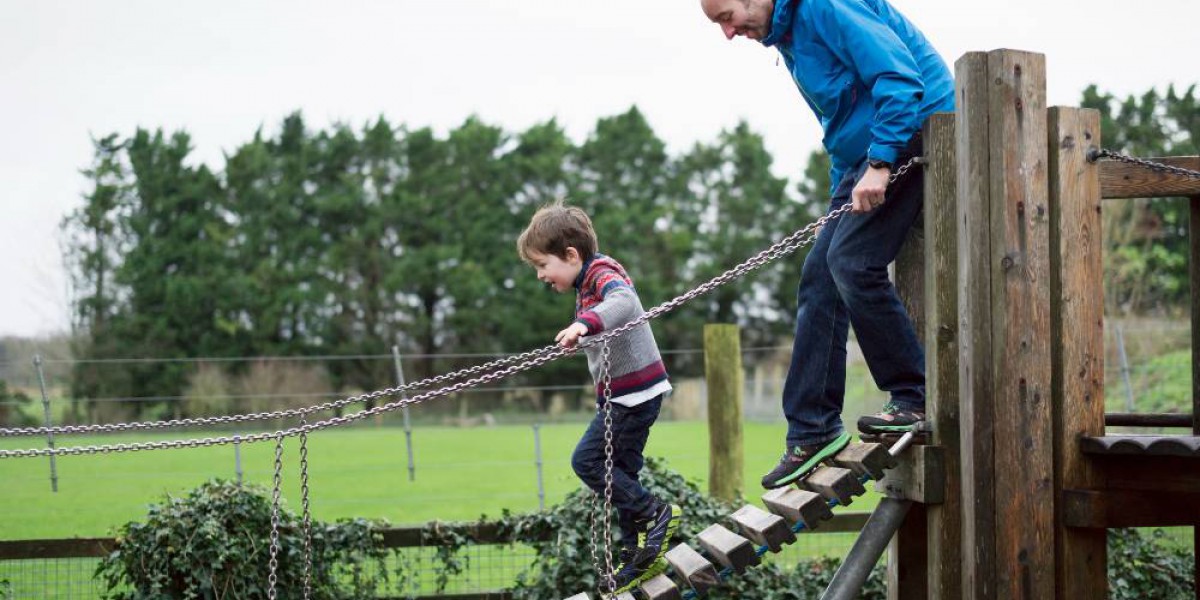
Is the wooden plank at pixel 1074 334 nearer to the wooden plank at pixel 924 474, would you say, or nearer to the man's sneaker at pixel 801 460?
the wooden plank at pixel 924 474

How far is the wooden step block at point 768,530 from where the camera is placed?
3668mm

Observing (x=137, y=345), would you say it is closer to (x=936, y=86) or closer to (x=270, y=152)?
(x=270, y=152)

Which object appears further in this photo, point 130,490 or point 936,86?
point 130,490

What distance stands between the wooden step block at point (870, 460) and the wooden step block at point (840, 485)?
0.09ft

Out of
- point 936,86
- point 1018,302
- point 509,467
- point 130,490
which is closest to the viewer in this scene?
point 1018,302

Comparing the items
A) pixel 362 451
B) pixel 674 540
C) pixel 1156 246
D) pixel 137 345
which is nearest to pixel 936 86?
pixel 674 540

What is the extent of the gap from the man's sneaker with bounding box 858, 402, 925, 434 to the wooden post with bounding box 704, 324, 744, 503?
3.52 m

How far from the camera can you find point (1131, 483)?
142 inches

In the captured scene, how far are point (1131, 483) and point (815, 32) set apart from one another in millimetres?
1709

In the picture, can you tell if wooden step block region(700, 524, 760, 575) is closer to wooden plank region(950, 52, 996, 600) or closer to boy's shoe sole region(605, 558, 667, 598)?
boy's shoe sole region(605, 558, 667, 598)

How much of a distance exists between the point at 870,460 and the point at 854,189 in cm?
Answer: 84

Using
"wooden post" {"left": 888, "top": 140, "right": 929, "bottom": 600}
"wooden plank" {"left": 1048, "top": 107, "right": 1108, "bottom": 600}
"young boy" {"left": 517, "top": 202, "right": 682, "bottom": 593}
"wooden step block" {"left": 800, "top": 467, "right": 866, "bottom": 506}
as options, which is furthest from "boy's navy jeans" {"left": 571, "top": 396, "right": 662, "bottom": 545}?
"wooden plank" {"left": 1048, "top": 107, "right": 1108, "bottom": 600}

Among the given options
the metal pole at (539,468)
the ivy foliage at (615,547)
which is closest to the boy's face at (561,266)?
the ivy foliage at (615,547)

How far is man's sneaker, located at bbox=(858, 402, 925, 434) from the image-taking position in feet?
12.6
